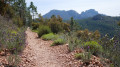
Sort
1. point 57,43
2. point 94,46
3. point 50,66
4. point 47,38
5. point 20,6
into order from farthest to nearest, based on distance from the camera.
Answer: point 20,6 < point 47,38 < point 57,43 < point 94,46 < point 50,66

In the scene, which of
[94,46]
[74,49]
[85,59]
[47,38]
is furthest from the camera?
[47,38]

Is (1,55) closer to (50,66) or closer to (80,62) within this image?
(50,66)

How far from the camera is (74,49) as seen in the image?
5.29 meters

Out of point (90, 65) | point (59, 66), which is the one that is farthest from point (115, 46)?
point (59, 66)

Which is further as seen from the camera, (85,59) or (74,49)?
(74,49)

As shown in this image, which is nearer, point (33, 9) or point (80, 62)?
point (80, 62)

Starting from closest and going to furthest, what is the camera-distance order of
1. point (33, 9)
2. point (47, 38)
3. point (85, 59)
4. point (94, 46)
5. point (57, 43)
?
point (85, 59) → point (94, 46) → point (57, 43) → point (47, 38) → point (33, 9)

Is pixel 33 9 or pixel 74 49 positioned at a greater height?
pixel 33 9

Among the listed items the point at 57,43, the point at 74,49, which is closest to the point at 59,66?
the point at 74,49

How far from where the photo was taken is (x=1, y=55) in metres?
3.97

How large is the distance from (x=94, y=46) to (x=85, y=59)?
1296 mm

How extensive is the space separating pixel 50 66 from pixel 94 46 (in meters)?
2.06

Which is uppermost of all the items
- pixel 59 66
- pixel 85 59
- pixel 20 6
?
pixel 20 6

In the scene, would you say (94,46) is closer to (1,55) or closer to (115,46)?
(115,46)
